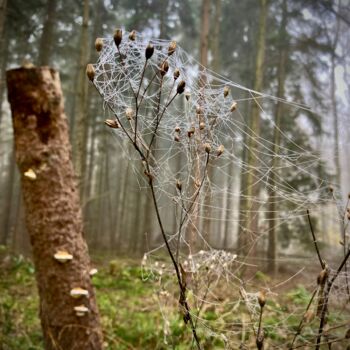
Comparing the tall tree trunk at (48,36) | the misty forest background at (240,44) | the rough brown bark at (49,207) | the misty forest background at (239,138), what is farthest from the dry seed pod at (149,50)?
the tall tree trunk at (48,36)

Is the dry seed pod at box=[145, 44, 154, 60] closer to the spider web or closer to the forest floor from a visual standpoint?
the spider web

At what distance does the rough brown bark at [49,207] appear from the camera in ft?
9.75

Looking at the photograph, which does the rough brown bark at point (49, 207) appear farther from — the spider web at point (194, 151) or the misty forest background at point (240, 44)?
the misty forest background at point (240, 44)

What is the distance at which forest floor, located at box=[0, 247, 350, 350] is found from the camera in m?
3.48

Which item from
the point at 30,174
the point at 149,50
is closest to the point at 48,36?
the point at 30,174

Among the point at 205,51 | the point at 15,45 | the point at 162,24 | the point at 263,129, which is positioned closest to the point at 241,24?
the point at 162,24

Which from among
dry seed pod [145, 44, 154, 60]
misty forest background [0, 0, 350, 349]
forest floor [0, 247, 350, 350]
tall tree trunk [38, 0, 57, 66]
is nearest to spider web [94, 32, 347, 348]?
dry seed pod [145, 44, 154, 60]

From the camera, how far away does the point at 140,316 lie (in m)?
5.48

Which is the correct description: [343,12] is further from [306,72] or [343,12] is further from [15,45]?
[15,45]

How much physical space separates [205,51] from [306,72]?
6672 millimetres

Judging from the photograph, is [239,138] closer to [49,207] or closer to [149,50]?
[149,50]

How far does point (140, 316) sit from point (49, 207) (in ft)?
10.6

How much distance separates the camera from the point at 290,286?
9141mm

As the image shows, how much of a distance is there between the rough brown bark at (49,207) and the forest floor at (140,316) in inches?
20.4
